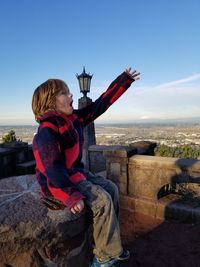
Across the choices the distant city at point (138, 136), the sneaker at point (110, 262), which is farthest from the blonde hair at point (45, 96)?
the sneaker at point (110, 262)

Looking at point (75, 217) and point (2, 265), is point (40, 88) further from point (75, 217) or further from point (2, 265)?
point (2, 265)

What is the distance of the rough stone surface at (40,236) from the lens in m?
1.82

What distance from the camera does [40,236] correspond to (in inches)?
72.3

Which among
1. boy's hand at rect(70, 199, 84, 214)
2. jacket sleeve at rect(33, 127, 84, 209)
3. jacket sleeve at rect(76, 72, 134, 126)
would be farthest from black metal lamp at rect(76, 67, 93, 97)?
boy's hand at rect(70, 199, 84, 214)

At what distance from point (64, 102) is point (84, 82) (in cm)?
446

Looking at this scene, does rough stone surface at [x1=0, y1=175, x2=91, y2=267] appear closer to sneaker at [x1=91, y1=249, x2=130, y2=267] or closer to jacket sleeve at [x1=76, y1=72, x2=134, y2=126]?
sneaker at [x1=91, y1=249, x2=130, y2=267]

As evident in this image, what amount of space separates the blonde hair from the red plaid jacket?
0.11m

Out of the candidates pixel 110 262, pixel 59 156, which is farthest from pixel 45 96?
pixel 110 262

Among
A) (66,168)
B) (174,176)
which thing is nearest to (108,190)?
(66,168)

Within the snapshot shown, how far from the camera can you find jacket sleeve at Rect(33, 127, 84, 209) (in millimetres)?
1947

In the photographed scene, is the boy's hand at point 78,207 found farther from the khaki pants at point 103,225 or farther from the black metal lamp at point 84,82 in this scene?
the black metal lamp at point 84,82

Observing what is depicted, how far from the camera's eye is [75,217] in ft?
6.47

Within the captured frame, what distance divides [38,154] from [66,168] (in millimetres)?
258

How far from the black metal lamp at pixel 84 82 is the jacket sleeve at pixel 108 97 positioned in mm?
3933
